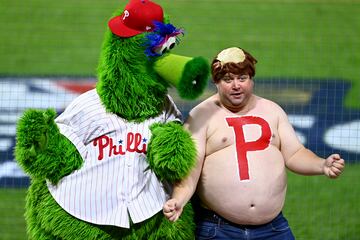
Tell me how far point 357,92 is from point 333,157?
304cm

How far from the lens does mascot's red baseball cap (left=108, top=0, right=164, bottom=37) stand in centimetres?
267

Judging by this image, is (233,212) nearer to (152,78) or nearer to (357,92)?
(152,78)

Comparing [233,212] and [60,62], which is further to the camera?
[60,62]

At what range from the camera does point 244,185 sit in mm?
2703

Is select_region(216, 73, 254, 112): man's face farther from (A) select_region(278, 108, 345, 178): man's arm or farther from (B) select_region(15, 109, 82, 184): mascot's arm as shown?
(B) select_region(15, 109, 82, 184): mascot's arm

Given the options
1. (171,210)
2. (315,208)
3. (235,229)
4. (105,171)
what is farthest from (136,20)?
(315,208)

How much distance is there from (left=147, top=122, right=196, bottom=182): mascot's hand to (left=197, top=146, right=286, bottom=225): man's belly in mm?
107

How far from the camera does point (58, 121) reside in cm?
270

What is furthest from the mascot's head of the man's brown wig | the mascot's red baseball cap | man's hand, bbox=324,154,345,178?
man's hand, bbox=324,154,345,178

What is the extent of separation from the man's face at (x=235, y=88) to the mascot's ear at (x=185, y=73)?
0.13m

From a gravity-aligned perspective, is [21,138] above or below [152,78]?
below

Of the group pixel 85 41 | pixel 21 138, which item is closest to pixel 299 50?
pixel 85 41

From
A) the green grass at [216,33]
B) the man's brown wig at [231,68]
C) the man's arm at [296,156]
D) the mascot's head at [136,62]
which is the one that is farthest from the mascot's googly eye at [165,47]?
the green grass at [216,33]

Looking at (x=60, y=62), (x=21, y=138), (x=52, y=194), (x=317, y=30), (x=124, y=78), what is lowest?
(x=60, y=62)
